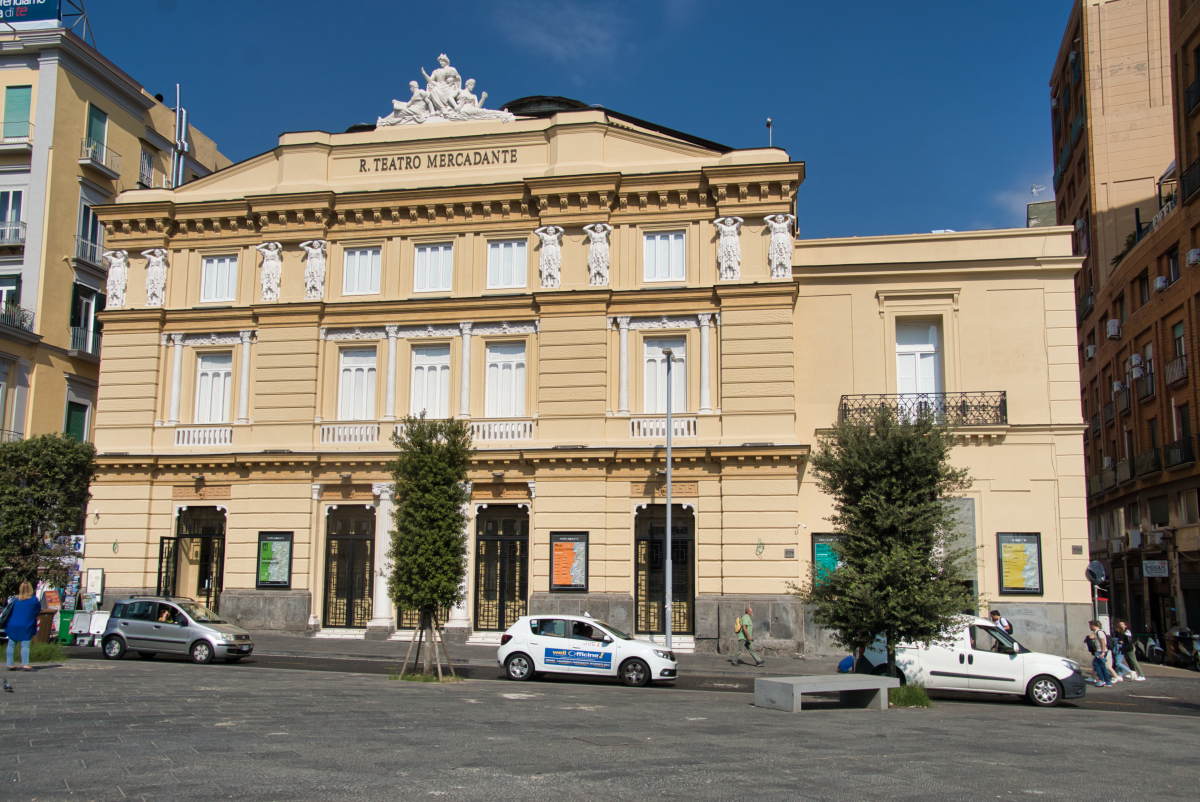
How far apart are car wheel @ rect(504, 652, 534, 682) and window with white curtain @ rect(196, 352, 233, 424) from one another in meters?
14.6

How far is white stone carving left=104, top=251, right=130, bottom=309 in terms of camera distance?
31.3m

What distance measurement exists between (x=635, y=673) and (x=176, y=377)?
1861 cm

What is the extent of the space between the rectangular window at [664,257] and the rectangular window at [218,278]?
524 inches

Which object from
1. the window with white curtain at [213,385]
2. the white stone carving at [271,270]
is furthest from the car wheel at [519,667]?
the white stone carving at [271,270]

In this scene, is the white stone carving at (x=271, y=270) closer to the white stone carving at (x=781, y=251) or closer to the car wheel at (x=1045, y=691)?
the white stone carving at (x=781, y=251)

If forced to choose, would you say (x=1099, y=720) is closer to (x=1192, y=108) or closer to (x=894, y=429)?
(x=894, y=429)

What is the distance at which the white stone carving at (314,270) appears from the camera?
29998 millimetres

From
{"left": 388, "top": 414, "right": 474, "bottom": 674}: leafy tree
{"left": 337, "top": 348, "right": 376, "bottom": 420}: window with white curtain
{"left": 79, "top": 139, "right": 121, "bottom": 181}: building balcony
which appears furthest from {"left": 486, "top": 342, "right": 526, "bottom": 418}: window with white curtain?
{"left": 79, "top": 139, "right": 121, "bottom": 181}: building balcony

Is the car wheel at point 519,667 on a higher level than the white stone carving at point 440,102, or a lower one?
lower

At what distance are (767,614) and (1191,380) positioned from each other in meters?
18.3

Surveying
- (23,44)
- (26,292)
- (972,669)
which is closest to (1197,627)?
(972,669)

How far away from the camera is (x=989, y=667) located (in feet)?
61.8

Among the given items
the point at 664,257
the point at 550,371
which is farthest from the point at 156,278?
the point at 664,257

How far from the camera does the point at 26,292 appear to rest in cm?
3559
